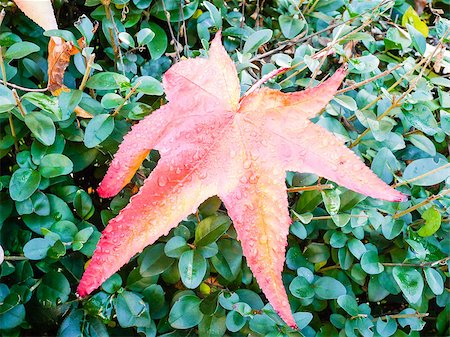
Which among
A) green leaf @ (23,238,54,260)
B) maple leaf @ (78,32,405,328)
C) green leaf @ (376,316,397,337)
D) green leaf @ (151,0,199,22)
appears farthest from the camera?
green leaf @ (151,0,199,22)

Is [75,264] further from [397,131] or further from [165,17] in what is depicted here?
[397,131]

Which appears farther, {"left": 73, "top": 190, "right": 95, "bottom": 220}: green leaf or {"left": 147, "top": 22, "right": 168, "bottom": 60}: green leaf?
{"left": 147, "top": 22, "right": 168, "bottom": 60}: green leaf

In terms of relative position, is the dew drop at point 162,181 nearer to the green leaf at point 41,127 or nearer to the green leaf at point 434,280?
the green leaf at point 41,127

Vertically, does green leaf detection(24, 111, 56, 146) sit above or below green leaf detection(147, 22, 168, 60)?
Result: above

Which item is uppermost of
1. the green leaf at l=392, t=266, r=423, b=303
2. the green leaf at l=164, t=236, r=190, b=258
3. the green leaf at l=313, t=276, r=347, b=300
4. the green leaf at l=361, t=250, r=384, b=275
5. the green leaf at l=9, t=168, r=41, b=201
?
the green leaf at l=9, t=168, r=41, b=201

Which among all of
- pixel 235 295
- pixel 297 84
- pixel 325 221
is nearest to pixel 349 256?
pixel 325 221

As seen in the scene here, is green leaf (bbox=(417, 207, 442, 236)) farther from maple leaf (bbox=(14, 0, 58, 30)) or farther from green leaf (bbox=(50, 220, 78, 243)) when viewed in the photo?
maple leaf (bbox=(14, 0, 58, 30))

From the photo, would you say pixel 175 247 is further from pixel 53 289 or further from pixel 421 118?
pixel 421 118

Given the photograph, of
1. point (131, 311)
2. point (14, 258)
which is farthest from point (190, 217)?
point (14, 258)

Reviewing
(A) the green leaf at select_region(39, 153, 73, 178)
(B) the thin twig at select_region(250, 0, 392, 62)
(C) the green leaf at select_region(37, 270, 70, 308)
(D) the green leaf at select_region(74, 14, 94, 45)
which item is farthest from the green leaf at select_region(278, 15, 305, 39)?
(C) the green leaf at select_region(37, 270, 70, 308)
